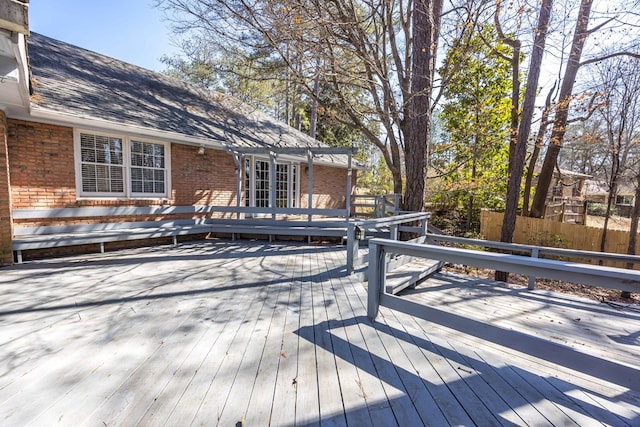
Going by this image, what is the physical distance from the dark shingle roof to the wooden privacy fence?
31.8ft

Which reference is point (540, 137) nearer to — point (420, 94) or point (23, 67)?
point (420, 94)

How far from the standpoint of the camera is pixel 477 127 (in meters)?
11.5

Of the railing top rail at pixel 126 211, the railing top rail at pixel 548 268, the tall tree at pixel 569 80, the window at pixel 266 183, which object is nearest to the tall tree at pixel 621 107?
the tall tree at pixel 569 80

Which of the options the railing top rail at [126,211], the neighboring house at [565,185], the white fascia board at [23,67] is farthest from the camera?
the neighboring house at [565,185]

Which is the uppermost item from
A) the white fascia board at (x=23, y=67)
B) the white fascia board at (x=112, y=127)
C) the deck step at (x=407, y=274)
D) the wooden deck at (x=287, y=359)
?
the white fascia board at (x=23, y=67)

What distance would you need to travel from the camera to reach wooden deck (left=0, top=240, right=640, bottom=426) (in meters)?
1.82

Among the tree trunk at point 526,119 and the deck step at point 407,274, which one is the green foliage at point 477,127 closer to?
the tree trunk at point 526,119

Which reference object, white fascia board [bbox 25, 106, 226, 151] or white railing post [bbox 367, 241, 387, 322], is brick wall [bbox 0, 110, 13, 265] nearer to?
white fascia board [bbox 25, 106, 226, 151]

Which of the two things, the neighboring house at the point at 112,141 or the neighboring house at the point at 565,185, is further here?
the neighboring house at the point at 565,185

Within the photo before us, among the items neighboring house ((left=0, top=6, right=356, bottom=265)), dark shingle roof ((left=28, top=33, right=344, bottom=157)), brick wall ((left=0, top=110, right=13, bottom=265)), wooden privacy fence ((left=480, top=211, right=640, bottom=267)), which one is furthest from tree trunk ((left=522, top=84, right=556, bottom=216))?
brick wall ((left=0, top=110, right=13, bottom=265))

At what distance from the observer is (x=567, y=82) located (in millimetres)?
10273

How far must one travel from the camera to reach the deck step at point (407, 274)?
169 inches

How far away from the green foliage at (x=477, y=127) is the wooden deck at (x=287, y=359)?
9338 mm

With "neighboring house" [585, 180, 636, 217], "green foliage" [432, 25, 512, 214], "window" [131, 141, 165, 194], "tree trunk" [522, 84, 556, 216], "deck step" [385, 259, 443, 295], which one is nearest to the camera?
"deck step" [385, 259, 443, 295]
